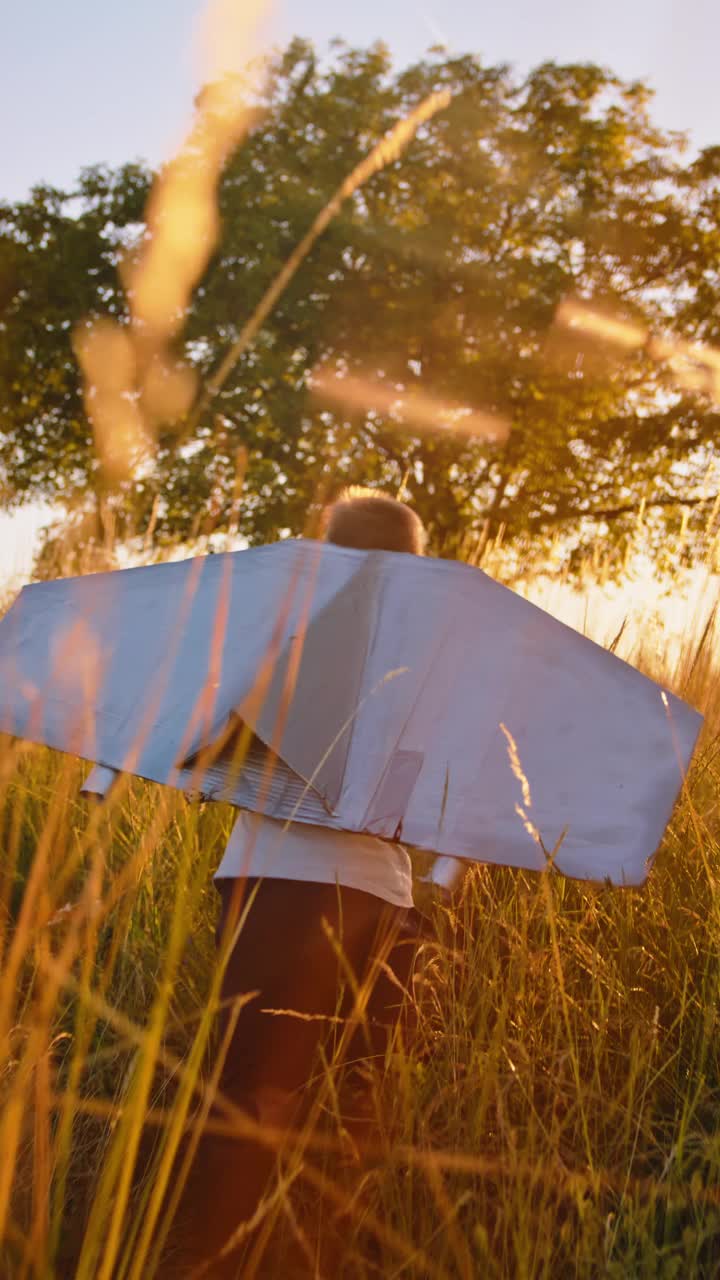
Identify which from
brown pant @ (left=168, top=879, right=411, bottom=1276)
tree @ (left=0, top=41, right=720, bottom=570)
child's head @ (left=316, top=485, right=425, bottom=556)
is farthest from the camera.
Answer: tree @ (left=0, top=41, right=720, bottom=570)

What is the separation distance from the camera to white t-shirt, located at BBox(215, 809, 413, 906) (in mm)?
1311

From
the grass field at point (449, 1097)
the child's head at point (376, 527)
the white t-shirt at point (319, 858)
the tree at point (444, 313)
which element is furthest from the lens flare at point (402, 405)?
the white t-shirt at point (319, 858)

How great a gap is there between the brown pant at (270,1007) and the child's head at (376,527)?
57 cm

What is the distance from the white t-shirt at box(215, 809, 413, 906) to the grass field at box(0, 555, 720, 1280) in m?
0.12

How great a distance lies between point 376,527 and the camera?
1.57 meters

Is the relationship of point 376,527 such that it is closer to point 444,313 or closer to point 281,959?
point 281,959

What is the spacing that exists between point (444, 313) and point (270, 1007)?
13.6 meters

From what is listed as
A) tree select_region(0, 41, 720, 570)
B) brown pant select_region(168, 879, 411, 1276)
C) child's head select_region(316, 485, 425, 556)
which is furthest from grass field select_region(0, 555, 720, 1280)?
tree select_region(0, 41, 720, 570)

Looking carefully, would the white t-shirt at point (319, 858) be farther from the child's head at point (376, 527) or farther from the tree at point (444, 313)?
the tree at point (444, 313)

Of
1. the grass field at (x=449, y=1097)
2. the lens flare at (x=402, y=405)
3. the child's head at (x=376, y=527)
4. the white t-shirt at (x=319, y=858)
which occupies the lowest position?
the grass field at (x=449, y=1097)

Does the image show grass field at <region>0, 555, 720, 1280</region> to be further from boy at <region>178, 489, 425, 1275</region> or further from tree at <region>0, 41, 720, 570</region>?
tree at <region>0, 41, 720, 570</region>

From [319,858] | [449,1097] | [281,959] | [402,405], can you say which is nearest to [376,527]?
[319,858]

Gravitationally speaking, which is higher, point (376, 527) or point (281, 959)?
point (376, 527)

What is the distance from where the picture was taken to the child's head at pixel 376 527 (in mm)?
1566
